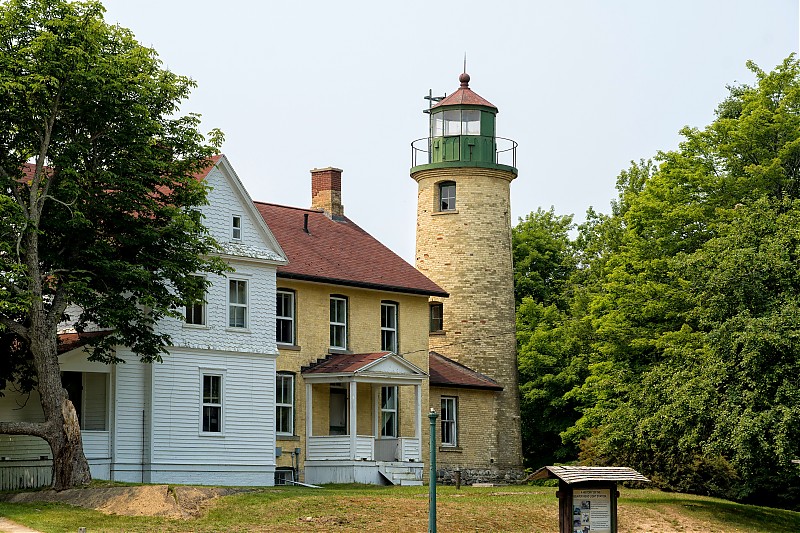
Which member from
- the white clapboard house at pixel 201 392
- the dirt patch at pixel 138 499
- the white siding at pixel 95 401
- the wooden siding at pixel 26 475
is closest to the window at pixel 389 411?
the white clapboard house at pixel 201 392

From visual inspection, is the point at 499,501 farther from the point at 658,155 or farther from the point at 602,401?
the point at 658,155

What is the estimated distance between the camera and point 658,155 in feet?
159

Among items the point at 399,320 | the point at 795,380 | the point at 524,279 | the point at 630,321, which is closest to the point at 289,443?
the point at 399,320

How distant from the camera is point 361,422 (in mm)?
42656

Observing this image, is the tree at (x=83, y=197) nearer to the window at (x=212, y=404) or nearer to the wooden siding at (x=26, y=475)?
the wooden siding at (x=26, y=475)

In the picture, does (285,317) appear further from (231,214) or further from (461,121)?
(461,121)

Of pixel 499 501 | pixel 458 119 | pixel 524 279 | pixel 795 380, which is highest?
pixel 458 119

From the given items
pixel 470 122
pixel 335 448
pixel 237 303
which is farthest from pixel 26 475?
pixel 470 122

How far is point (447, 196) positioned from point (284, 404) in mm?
12723

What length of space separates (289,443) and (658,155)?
1782 centimetres

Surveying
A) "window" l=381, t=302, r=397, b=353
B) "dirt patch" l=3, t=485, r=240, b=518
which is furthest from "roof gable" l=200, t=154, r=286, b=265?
"dirt patch" l=3, t=485, r=240, b=518

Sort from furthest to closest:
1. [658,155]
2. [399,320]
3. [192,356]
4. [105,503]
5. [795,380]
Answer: [658,155], [399,320], [192,356], [795,380], [105,503]

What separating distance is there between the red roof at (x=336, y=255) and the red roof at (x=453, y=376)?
122 inches

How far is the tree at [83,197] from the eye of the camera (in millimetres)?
30875
